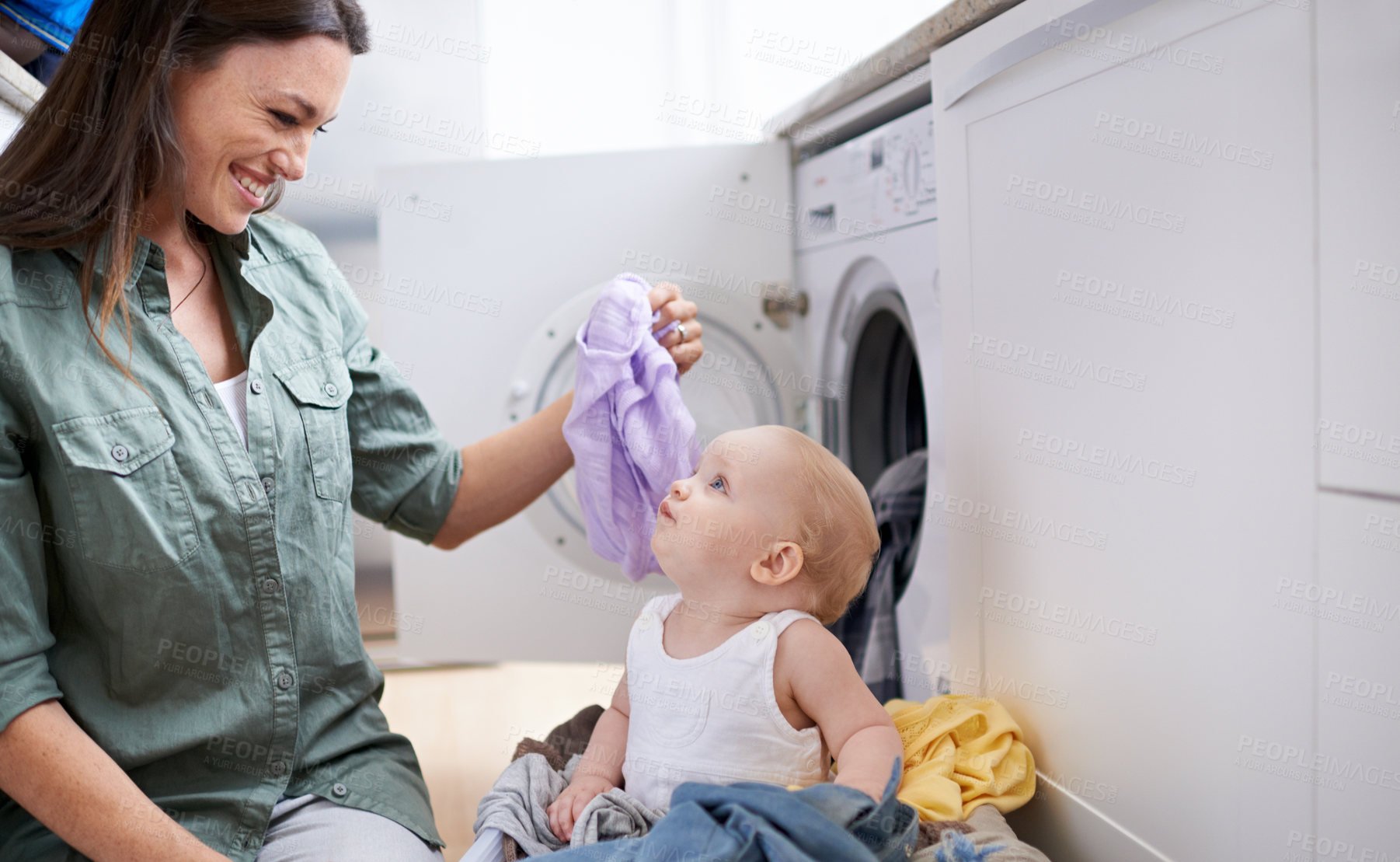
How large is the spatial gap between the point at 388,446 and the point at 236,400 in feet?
0.72

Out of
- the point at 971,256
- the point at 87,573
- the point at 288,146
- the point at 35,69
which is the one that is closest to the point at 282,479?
the point at 87,573

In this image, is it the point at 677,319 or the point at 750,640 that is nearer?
the point at 750,640

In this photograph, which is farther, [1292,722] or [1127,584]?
[1127,584]

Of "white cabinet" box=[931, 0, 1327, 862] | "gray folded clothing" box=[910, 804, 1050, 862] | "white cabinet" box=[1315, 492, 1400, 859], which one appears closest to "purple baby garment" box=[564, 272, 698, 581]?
"white cabinet" box=[931, 0, 1327, 862]

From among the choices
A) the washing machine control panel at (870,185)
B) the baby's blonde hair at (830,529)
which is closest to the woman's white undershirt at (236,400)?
the baby's blonde hair at (830,529)

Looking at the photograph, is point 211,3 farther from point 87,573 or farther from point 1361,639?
point 1361,639

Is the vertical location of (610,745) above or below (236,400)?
below

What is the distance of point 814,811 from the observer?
0.78m

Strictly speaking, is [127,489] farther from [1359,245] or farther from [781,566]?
[1359,245]

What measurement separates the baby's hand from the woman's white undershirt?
50 cm

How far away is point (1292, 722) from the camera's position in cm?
79

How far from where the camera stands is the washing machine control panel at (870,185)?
1.40m

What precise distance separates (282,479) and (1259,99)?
0.98m

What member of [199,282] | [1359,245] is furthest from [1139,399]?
[199,282]
